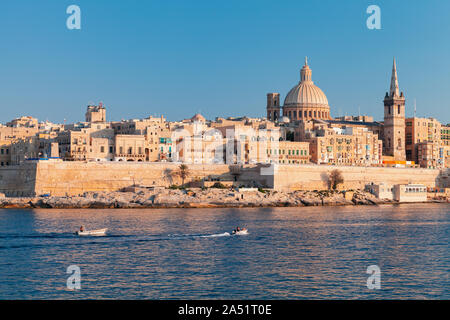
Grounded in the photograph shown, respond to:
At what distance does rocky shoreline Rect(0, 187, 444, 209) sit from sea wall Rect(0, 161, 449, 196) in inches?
82.2

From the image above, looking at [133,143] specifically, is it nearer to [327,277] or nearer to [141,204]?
[141,204]

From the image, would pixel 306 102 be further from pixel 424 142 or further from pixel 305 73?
pixel 424 142

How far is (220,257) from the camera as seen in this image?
75.0 feet

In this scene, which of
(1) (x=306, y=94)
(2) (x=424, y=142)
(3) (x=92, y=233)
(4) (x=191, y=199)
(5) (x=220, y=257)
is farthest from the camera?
(1) (x=306, y=94)

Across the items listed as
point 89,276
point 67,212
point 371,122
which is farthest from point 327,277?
point 371,122

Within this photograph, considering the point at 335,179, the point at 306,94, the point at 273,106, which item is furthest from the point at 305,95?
the point at 335,179

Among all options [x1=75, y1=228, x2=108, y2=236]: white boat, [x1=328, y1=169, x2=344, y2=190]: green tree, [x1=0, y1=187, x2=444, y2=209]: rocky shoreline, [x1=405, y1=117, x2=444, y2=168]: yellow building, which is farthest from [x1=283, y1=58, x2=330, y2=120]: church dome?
[x1=75, y1=228, x2=108, y2=236]: white boat

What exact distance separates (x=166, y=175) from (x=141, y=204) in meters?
7.24

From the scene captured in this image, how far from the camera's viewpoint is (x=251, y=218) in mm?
38781

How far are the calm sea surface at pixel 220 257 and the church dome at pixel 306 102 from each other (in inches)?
1833

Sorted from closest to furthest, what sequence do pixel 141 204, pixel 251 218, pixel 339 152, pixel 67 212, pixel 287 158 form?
pixel 251 218, pixel 67 212, pixel 141 204, pixel 287 158, pixel 339 152

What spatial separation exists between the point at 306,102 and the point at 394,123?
476 inches

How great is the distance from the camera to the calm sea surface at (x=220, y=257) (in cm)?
1730

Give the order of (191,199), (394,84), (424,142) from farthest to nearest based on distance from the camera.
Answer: (394,84), (424,142), (191,199)
